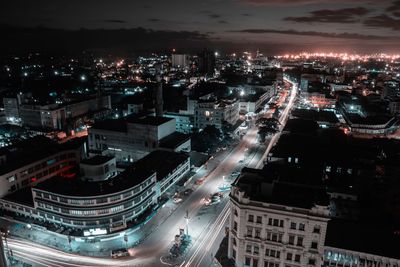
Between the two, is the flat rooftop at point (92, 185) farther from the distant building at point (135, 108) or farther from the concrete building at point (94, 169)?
the distant building at point (135, 108)

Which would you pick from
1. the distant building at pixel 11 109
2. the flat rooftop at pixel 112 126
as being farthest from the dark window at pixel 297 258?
the distant building at pixel 11 109

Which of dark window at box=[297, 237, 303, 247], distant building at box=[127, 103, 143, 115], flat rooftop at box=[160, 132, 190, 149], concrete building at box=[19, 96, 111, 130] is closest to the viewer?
dark window at box=[297, 237, 303, 247]

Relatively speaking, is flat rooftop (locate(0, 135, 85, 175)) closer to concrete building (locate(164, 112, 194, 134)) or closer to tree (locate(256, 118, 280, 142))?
concrete building (locate(164, 112, 194, 134))

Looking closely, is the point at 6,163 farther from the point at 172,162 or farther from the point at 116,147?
the point at 172,162

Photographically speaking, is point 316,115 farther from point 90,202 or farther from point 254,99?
point 90,202

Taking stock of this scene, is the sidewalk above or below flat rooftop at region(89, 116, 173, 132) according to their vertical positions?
below

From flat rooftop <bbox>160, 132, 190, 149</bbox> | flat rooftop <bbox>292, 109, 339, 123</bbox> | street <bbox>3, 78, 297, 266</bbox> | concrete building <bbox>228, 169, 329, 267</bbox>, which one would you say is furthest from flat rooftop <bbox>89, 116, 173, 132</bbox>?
flat rooftop <bbox>292, 109, 339, 123</bbox>

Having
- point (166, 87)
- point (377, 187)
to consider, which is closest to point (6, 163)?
point (377, 187)
